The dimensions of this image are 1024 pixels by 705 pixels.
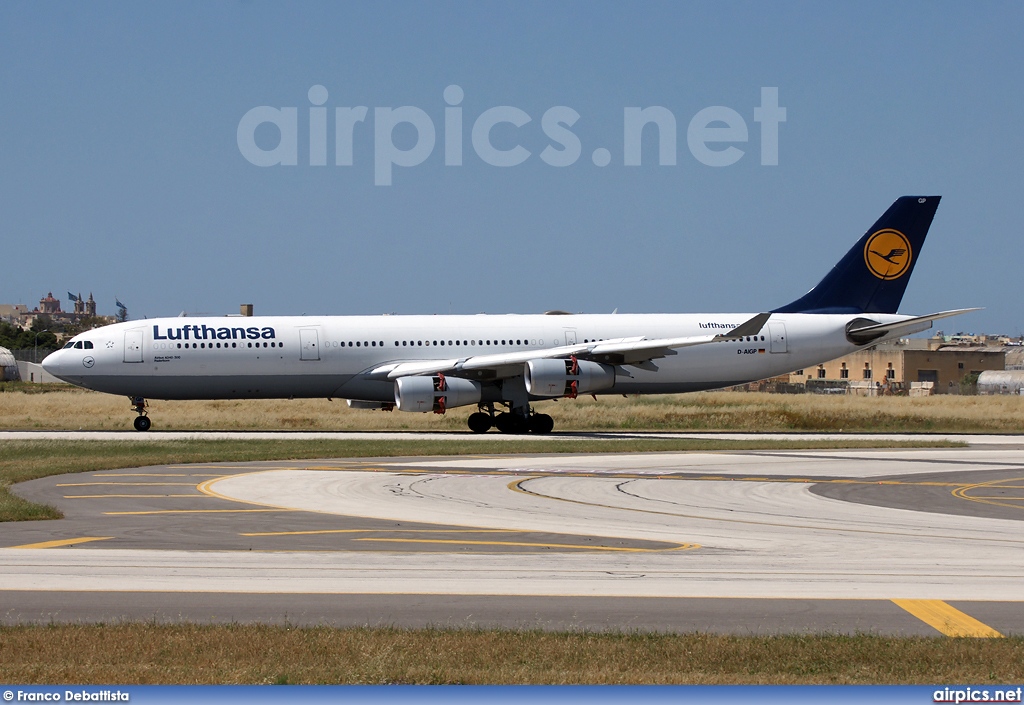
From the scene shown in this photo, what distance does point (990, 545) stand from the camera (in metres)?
15.2

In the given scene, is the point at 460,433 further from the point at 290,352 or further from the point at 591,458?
the point at 591,458

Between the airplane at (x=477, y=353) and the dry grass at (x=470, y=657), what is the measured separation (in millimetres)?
27790

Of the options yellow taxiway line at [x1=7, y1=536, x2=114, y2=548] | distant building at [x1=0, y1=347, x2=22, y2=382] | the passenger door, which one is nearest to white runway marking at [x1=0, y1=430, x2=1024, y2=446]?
the passenger door

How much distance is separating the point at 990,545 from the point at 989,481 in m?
9.74

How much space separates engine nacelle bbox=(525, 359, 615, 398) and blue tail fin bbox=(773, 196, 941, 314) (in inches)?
358

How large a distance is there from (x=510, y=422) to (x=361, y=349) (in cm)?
Result: 577

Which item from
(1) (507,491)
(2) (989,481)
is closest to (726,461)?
(2) (989,481)

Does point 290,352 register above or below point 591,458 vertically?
above

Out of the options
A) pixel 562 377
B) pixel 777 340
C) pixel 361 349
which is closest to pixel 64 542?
pixel 562 377

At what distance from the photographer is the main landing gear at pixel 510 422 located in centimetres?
4053

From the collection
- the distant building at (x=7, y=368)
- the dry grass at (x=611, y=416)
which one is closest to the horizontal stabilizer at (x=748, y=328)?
the dry grass at (x=611, y=416)

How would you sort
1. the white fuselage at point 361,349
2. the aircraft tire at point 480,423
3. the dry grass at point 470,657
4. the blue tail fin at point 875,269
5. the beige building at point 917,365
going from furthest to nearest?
the beige building at point 917,365 → the blue tail fin at point 875,269 → the aircraft tire at point 480,423 → the white fuselage at point 361,349 → the dry grass at point 470,657

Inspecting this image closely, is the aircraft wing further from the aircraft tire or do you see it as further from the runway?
the runway

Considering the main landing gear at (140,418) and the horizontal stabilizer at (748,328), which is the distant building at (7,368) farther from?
the horizontal stabilizer at (748,328)
